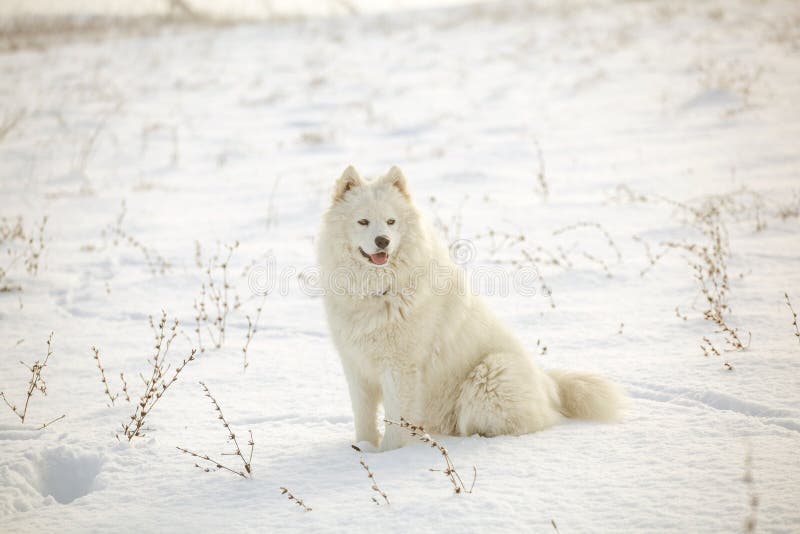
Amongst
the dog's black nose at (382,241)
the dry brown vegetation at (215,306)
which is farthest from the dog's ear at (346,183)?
the dry brown vegetation at (215,306)

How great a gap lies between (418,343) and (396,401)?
1.32ft

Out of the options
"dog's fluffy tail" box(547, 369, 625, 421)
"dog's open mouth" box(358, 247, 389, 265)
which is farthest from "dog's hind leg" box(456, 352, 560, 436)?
"dog's open mouth" box(358, 247, 389, 265)

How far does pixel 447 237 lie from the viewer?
7.51m

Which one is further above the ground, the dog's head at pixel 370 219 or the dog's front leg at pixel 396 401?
the dog's head at pixel 370 219

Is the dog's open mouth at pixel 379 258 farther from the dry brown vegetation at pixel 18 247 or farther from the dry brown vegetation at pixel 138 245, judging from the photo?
the dry brown vegetation at pixel 18 247

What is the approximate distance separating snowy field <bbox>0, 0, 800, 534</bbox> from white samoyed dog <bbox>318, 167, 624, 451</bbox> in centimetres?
21

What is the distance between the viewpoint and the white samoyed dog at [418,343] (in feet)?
11.9

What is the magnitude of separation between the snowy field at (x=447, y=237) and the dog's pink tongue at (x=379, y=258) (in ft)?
4.03

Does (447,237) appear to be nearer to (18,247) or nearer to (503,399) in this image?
(503,399)

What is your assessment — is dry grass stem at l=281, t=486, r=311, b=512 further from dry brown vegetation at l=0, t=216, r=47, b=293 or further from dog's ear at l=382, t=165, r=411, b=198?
dry brown vegetation at l=0, t=216, r=47, b=293

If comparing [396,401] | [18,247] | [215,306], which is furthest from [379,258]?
[18,247]

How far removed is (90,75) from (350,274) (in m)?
16.3

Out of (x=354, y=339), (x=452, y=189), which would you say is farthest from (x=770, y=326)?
(x=452, y=189)

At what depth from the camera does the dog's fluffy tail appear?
12.0 feet
